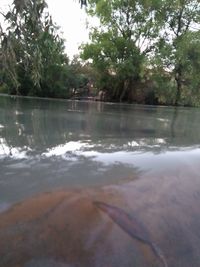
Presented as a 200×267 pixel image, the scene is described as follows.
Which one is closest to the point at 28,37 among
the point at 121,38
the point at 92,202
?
the point at 92,202

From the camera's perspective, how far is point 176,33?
651 inches

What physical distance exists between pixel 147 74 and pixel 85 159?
14721mm

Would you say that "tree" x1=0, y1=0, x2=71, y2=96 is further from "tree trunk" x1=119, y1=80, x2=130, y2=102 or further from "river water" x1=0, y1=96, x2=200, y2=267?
"tree trunk" x1=119, y1=80, x2=130, y2=102

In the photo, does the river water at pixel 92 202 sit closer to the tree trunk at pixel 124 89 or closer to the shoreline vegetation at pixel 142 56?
the shoreline vegetation at pixel 142 56

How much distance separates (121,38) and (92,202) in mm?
15869

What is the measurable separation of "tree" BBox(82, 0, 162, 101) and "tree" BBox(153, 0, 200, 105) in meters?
0.55

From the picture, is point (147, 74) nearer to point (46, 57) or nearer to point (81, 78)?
point (81, 78)

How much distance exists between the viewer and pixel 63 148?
2650mm

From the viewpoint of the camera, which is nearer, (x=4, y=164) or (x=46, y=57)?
(x=4, y=164)

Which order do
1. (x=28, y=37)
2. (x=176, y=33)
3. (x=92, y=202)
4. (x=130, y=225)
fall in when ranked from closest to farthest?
(x=130, y=225)
(x=92, y=202)
(x=28, y=37)
(x=176, y=33)

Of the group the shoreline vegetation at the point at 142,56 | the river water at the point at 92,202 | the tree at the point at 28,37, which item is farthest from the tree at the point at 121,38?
the river water at the point at 92,202

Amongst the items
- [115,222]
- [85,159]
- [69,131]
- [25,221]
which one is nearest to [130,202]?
[115,222]

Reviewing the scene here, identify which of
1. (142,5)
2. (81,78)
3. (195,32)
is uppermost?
(142,5)

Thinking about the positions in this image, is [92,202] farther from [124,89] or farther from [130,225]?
[124,89]
